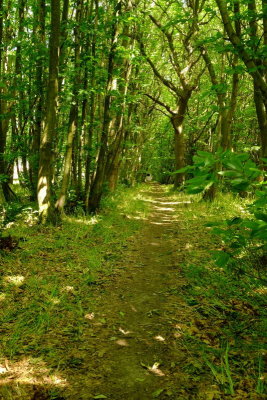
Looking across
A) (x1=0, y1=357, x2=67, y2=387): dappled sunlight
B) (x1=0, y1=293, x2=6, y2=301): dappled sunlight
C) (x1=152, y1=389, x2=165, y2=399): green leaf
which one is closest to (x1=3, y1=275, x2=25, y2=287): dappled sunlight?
(x1=0, y1=293, x2=6, y2=301): dappled sunlight

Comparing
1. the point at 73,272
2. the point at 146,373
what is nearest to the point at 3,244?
the point at 73,272

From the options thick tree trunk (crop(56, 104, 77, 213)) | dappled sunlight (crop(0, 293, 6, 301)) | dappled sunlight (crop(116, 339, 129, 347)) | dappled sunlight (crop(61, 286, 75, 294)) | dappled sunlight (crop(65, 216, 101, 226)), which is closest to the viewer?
dappled sunlight (crop(116, 339, 129, 347))

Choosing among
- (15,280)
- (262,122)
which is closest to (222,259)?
(15,280)

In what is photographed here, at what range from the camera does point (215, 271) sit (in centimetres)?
551

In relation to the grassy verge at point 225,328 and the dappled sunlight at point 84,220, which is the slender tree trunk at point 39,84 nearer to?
the dappled sunlight at point 84,220

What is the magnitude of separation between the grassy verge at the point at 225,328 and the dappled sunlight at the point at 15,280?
2.77 meters

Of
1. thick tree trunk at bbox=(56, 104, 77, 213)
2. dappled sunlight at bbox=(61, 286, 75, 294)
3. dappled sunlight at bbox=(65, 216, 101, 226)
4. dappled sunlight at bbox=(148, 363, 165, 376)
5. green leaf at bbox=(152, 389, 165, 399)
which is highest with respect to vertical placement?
thick tree trunk at bbox=(56, 104, 77, 213)

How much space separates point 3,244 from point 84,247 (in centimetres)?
178

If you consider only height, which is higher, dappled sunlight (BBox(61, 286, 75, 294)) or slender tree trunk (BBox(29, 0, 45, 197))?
slender tree trunk (BBox(29, 0, 45, 197))

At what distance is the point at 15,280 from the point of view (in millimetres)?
4996

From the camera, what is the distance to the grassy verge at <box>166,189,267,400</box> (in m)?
2.86

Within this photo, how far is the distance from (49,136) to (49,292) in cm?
461

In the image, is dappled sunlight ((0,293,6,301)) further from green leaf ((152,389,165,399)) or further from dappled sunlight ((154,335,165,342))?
green leaf ((152,389,165,399))

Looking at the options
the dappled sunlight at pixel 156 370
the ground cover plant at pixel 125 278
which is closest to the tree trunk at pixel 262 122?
the ground cover plant at pixel 125 278
